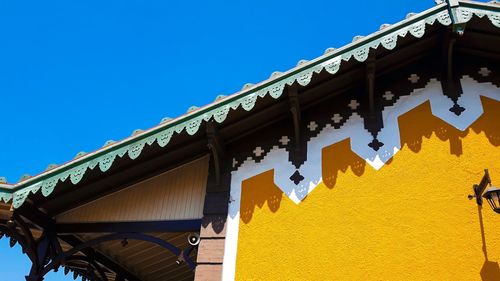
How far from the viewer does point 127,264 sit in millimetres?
9203

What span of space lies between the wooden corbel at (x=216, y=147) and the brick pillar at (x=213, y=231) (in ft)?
0.35

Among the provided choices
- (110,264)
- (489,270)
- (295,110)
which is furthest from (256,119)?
(110,264)

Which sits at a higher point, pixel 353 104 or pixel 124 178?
pixel 353 104

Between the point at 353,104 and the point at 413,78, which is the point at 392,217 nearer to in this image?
the point at 353,104

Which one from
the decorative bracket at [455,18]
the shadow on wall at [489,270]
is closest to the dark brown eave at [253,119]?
the decorative bracket at [455,18]

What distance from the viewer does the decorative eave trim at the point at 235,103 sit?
6.07 metres

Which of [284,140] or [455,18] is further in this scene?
[284,140]

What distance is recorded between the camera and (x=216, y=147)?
6.52m

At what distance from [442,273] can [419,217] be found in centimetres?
66

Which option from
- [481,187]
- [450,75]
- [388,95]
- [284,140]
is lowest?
[481,187]

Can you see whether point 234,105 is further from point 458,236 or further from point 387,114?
point 458,236

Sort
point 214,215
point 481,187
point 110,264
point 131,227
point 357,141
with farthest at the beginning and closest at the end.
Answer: point 110,264
point 131,227
point 357,141
point 214,215
point 481,187

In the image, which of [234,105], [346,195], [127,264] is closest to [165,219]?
[234,105]

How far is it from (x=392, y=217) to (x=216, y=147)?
7.64ft
